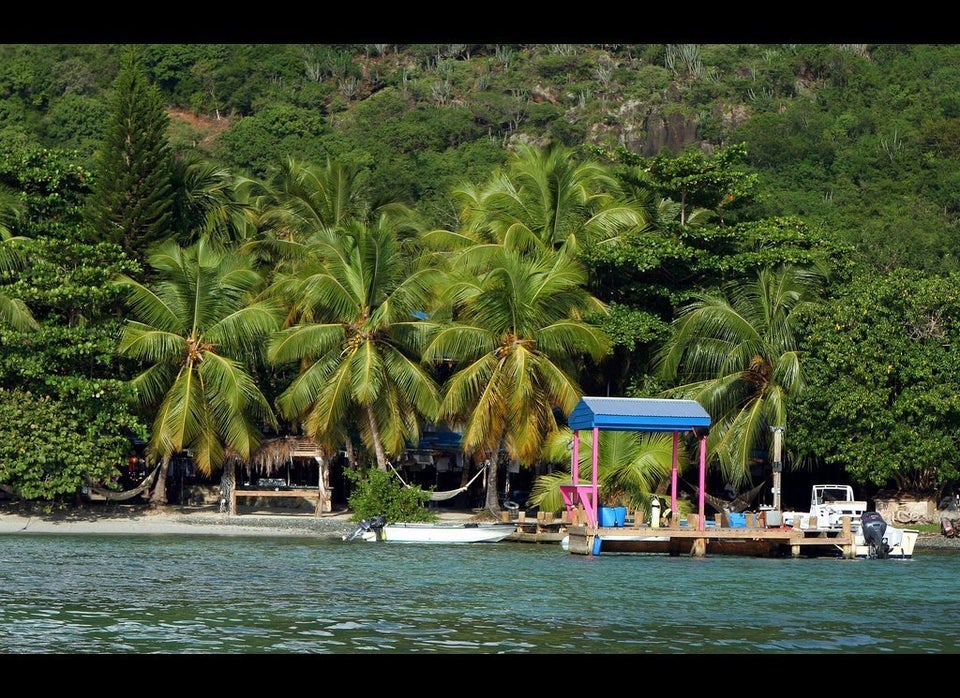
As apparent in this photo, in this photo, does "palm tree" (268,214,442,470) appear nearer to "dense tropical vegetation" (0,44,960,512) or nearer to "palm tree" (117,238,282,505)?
"dense tropical vegetation" (0,44,960,512)

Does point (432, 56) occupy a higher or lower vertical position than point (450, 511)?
higher

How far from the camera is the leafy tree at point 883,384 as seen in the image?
30609 mm

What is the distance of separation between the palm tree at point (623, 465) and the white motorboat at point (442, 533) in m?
2.05

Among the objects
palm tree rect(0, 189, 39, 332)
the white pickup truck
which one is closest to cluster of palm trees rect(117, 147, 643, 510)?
palm tree rect(0, 189, 39, 332)

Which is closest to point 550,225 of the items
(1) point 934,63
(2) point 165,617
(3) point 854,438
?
(3) point 854,438

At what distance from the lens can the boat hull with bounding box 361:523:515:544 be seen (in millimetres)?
28844

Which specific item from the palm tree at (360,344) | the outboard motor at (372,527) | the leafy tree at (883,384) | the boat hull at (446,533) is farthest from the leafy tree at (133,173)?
the leafy tree at (883,384)

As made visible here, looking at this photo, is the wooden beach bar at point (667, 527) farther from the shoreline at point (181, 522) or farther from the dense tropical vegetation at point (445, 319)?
the shoreline at point (181, 522)

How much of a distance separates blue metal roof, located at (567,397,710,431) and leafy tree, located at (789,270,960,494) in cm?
620

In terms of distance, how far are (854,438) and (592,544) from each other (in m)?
9.13

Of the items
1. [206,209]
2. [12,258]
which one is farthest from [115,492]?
[206,209]

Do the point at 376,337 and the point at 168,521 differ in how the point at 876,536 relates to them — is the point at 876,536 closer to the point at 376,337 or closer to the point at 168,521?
the point at 376,337
